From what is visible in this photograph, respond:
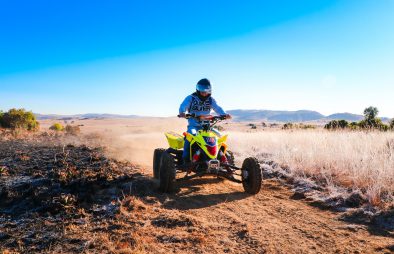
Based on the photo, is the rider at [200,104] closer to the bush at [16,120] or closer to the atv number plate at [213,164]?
the atv number plate at [213,164]

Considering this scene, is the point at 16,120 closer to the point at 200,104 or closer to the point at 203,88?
the point at 200,104

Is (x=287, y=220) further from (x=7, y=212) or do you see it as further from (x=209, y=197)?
(x=7, y=212)

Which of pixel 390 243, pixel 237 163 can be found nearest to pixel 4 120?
pixel 237 163

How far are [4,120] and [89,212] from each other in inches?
928

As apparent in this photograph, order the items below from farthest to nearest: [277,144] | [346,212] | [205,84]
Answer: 1. [277,144]
2. [205,84]
3. [346,212]

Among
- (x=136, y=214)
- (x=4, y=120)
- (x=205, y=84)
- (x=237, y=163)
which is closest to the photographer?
(x=136, y=214)

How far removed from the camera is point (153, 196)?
21.8 ft

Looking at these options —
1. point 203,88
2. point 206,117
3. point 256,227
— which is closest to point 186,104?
point 203,88

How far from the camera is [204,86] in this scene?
28.3 feet

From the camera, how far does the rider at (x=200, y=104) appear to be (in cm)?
860

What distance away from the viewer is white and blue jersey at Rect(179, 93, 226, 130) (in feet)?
28.5

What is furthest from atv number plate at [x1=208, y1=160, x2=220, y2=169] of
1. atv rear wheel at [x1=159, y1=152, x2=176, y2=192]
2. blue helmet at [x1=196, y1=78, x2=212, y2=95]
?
blue helmet at [x1=196, y1=78, x2=212, y2=95]

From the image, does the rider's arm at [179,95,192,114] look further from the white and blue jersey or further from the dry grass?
the dry grass

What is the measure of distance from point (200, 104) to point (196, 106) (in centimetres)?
13
